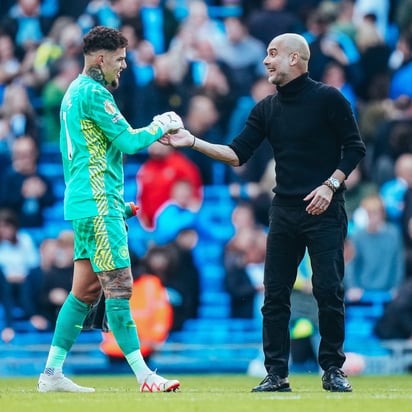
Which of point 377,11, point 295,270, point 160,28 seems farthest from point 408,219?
point 295,270

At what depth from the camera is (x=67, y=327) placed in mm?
9883

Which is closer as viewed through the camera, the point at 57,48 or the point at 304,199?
the point at 304,199

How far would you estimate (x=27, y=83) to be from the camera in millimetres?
21078

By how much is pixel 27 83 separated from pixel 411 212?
255 inches

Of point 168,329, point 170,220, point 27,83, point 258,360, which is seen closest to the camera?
point 258,360

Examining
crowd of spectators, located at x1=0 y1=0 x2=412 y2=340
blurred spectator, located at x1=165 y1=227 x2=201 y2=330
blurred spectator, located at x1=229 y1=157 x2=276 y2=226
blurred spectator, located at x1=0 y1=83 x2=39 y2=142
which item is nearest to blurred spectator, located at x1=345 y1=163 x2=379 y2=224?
crowd of spectators, located at x1=0 y1=0 x2=412 y2=340

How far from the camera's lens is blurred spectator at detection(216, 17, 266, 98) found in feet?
65.5

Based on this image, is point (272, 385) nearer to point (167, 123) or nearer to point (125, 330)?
point (125, 330)

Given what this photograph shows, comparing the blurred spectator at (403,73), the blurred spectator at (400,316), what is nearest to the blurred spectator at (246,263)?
the blurred spectator at (400,316)

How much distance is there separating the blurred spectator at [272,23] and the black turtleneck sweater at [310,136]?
33.4 ft

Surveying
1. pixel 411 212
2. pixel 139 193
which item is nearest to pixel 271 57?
pixel 411 212

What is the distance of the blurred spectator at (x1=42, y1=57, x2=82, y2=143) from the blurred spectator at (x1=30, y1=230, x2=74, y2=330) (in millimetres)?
3312

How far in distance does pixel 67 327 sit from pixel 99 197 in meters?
0.93

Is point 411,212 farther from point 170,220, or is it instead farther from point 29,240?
point 29,240
